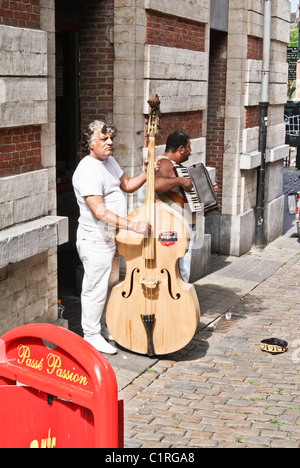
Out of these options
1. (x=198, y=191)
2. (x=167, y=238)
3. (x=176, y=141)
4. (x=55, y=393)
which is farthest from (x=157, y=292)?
(x=55, y=393)

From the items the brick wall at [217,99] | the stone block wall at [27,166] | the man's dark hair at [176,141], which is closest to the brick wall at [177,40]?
the brick wall at [217,99]

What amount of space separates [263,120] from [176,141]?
5.86 m

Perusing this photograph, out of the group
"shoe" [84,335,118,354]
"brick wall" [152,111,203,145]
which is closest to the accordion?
"shoe" [84,335,118,354]

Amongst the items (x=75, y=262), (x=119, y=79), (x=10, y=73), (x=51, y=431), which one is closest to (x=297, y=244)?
(x=75, y=262)

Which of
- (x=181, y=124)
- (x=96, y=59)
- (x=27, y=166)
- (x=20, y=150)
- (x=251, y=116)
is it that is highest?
(x=96, y=59)

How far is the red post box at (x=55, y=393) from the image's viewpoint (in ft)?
9.46

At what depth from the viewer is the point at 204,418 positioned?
5.46m

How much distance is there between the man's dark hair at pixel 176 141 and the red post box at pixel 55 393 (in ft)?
13.0

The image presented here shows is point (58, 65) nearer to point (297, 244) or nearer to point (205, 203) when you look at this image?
point (205, 203)

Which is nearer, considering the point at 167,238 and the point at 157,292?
the point at 167,238

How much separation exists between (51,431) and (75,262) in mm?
6975

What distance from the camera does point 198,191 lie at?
6852mm

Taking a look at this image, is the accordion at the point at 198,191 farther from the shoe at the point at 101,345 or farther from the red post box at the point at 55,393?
the red post box at the point at 55,393

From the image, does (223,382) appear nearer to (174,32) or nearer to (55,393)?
(55,393)
